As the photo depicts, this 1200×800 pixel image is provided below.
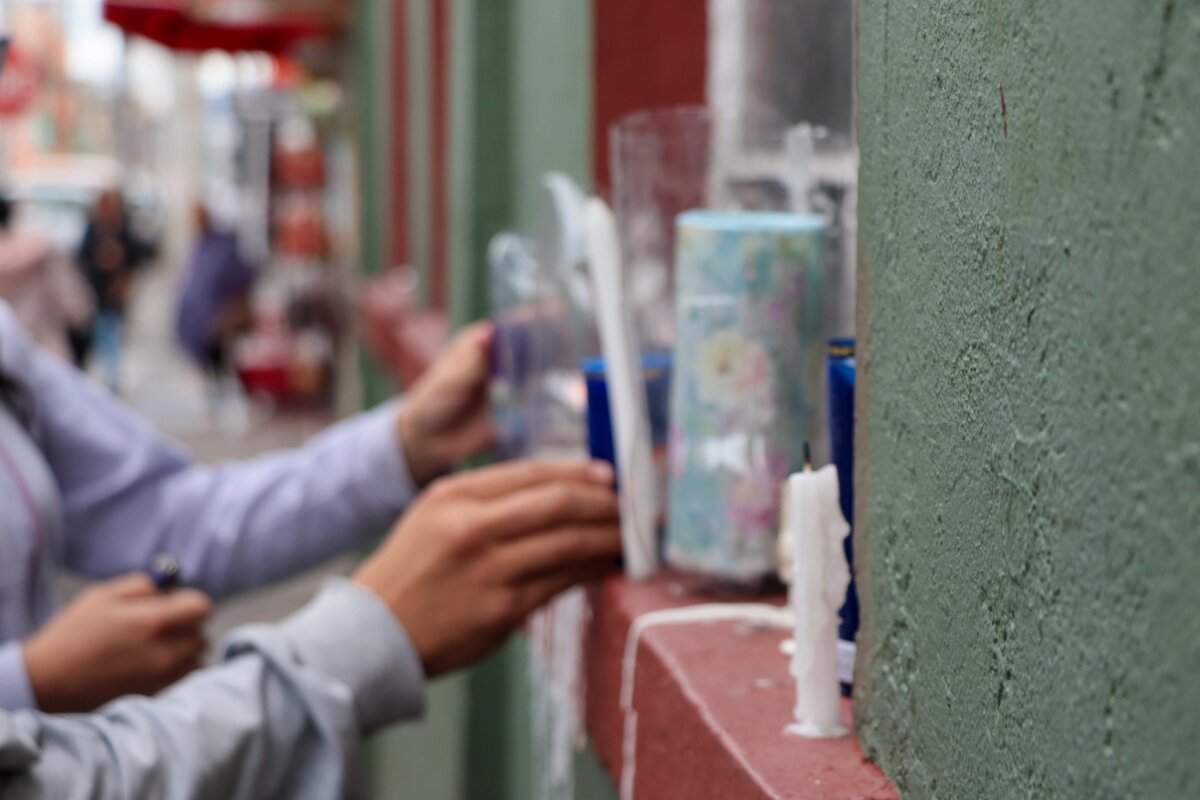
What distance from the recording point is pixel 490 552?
1518 millimetres

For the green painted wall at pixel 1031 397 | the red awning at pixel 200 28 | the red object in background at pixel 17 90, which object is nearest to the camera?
the green painted wall at pixel 1031 397

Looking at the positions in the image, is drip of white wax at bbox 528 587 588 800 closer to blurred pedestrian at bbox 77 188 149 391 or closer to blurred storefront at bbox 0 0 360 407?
blurred storefront at bbox 0 0 360 407

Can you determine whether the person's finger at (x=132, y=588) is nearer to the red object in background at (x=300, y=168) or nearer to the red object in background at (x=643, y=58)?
the red object in background at (x=643, y=58)

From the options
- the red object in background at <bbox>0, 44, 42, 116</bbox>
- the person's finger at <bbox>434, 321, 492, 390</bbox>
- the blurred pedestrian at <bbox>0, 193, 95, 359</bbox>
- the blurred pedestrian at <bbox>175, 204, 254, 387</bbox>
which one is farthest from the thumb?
the blurred pedestrian at <bbox>175, 204, 254, 387</bbox>

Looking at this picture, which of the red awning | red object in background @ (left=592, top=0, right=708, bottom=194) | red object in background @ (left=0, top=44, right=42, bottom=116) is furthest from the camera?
red object in background @ (left=0, top=44, right=42, bottom=116)

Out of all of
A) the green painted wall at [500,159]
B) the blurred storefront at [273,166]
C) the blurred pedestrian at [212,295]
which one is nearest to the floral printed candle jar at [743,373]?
the green painted wall at [500,159]

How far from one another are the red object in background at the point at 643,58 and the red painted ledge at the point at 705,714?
71 centimetres

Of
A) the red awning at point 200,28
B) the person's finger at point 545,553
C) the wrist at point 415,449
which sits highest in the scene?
the red awning at point 200,28

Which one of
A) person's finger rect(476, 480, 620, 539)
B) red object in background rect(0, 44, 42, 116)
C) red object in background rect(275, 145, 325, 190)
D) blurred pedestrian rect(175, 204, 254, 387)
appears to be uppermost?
red object in background rect(0, 44, 42, 116)

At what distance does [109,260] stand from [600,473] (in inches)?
448

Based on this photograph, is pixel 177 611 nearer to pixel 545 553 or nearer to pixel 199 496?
pixel 545 553

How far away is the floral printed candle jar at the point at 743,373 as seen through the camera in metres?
1.39

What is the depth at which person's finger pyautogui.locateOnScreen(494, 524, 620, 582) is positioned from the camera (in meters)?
1.51

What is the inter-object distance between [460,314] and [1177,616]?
2465mm
